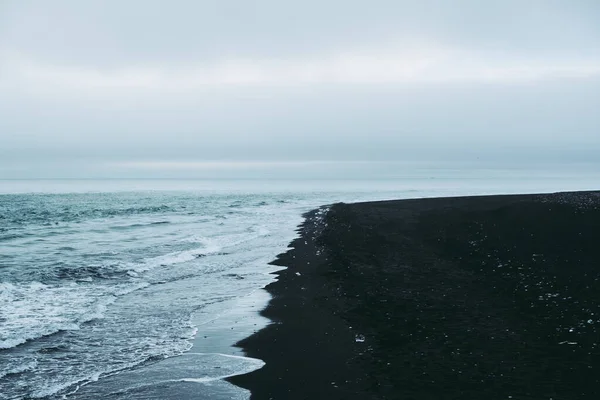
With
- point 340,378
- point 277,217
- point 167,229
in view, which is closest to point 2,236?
point 167,229

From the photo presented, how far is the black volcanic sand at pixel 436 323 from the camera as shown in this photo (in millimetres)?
6898

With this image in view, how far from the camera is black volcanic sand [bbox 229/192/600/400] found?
690 centimetres

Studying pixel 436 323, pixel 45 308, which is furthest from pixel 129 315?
pixel 436 323

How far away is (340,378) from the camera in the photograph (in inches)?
286

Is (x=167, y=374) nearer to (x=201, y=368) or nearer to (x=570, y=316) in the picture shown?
(x=201, y=368)

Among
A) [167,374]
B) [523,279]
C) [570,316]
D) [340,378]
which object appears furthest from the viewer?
[523,279]

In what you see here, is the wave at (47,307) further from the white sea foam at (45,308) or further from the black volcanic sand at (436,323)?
the black volcanic sand at (436,323)

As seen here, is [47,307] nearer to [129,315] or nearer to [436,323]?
[129,315]

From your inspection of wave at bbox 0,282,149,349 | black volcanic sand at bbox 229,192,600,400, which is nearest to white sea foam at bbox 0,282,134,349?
wave at bbox 0,282,149,349

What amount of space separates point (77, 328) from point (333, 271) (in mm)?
7694

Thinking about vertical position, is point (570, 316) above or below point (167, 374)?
above

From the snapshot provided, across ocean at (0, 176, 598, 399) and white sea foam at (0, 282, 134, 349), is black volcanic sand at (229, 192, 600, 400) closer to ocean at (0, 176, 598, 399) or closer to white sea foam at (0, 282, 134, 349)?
ocean at (0, 176, 598, 399)

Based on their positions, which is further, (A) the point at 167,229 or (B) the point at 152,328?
(A) the point at 167,229

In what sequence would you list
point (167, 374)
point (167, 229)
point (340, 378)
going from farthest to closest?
point (167, 229) → point (167, 374) → point (340, 378)
